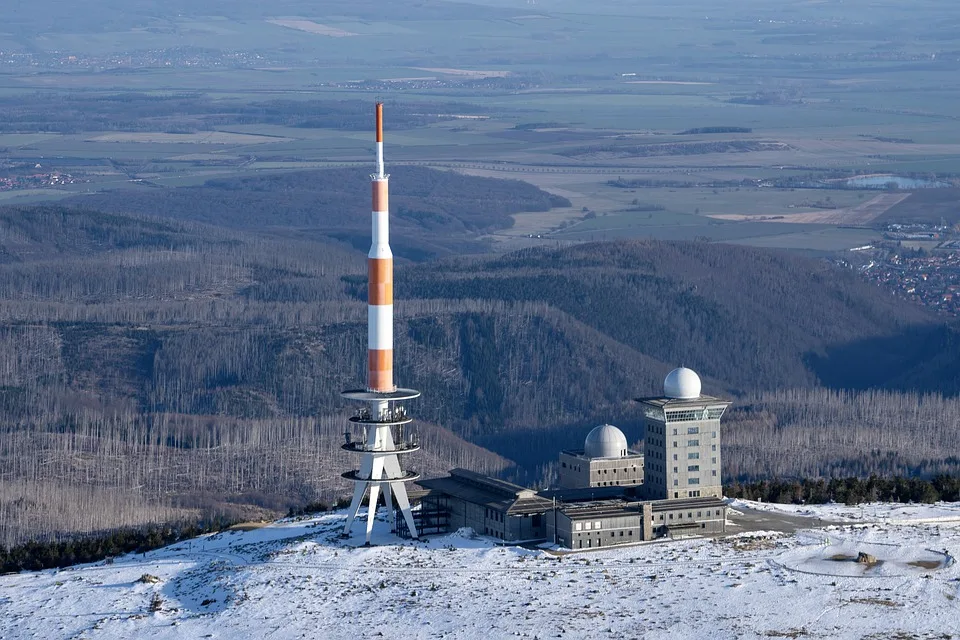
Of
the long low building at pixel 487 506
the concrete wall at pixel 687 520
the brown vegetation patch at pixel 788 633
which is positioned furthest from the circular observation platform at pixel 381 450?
the brown vegetation patch at pixel 788 633

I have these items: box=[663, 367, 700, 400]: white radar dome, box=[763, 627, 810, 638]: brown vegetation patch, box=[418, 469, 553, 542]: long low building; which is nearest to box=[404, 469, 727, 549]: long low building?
box=[418, 469, 553, 542]: long low building

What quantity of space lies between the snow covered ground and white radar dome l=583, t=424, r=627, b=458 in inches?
377

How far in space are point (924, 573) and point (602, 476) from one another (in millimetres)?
21613

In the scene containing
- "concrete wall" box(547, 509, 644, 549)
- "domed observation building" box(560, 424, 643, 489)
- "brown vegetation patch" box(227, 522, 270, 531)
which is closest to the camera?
"concrete wall" box(547, 509, 644, 549)

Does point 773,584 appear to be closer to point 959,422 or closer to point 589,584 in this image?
point 589,584

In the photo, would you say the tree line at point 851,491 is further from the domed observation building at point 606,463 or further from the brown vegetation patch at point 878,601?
the brown vegetation patch at point 878,601

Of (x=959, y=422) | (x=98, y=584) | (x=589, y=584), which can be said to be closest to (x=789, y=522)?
(x=589, y=584)

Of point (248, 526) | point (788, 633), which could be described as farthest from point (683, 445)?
point (248, 526)

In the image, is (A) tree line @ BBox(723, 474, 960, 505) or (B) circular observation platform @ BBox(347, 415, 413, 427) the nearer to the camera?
(B) circular observation platform @ BBox(347, 415, 413, 427)

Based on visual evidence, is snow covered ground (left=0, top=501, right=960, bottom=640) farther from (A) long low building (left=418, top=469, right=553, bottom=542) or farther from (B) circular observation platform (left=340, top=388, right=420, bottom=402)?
(B) circular observation platform (left=340, top=388, right=420, bottom=402)

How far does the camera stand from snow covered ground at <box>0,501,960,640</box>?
112 m

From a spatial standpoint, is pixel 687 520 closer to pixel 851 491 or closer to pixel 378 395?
pixel 851 491

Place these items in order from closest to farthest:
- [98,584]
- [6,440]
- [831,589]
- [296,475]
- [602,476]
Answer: [831,589] < [98,584] < [602,476] < [296,475] < [6,440]

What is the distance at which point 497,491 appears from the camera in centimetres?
13000
